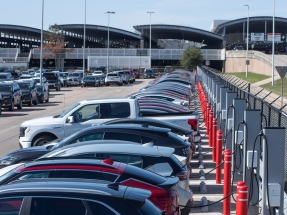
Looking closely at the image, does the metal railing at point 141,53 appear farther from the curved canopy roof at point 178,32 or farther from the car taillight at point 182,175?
the car taillight at point 182,175

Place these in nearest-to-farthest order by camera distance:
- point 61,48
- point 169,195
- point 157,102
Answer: point 169,195
point 157,102
point 61,48

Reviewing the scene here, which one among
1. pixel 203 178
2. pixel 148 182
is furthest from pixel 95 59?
pixel 148 182

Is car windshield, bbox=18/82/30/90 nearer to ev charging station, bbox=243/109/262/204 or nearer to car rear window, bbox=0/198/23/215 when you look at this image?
ev charging station, bbox=243/109/262/204

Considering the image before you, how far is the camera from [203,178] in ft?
44.5

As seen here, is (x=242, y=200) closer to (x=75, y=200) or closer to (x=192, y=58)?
(x=75, y=200)

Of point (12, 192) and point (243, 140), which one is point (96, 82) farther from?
point (12, 192)

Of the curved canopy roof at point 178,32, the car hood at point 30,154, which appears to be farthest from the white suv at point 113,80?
the car hood at point 30,154

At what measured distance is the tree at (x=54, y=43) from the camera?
107m

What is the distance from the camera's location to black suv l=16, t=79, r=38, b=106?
39.4 metres

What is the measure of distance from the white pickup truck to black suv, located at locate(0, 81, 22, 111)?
18233 millimetres

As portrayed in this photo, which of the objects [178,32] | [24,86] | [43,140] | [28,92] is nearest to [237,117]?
[43,140]

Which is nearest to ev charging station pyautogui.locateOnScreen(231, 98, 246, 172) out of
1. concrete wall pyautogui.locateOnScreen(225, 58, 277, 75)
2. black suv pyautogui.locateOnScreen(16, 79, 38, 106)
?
black suv pyautogui.locateOnScreen(16, 79, 38, 106)

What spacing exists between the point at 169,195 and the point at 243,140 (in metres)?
4.87

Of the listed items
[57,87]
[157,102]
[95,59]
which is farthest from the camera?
[95,59]
